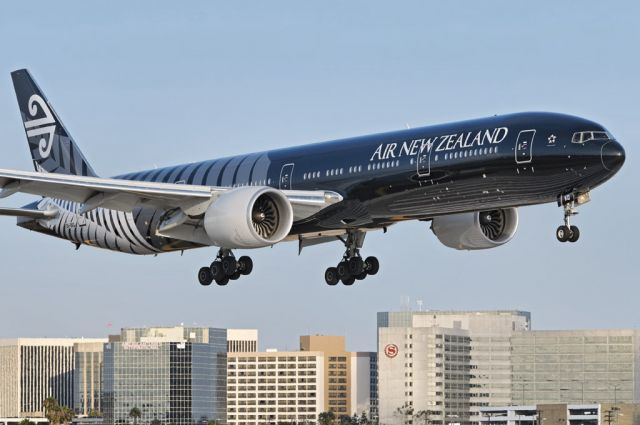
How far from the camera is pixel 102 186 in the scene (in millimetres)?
60906

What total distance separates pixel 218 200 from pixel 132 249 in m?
10.1

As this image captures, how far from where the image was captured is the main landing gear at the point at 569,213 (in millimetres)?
56188

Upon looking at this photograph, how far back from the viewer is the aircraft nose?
5456 cm

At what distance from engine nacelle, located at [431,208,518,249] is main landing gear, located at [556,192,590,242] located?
906 centimetres

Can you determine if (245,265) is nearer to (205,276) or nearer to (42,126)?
(205,276)

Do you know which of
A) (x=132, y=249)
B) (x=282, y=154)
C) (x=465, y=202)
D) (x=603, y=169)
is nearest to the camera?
(x=603, y=169)

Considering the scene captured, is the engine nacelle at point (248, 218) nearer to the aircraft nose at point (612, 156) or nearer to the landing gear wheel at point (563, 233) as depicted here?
the landing gear wheel at point (563, 233)

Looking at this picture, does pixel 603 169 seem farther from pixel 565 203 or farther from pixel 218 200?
pixel 218 200

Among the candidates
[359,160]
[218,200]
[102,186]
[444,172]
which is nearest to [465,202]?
[444,172]

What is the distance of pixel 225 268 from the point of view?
2586 inches

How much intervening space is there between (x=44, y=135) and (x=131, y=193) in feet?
53.0

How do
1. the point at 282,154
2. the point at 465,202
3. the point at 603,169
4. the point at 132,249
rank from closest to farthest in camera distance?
the point at 603,169 → the point at 465,202 → the point at 282,154 → the point at 132,249

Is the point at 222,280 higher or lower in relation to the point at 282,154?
lower

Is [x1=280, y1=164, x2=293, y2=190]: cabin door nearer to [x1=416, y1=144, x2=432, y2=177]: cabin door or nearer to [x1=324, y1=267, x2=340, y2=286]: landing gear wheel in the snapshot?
[x1=324, y1=267, x2=340, y2=286]: landing gear wheel
